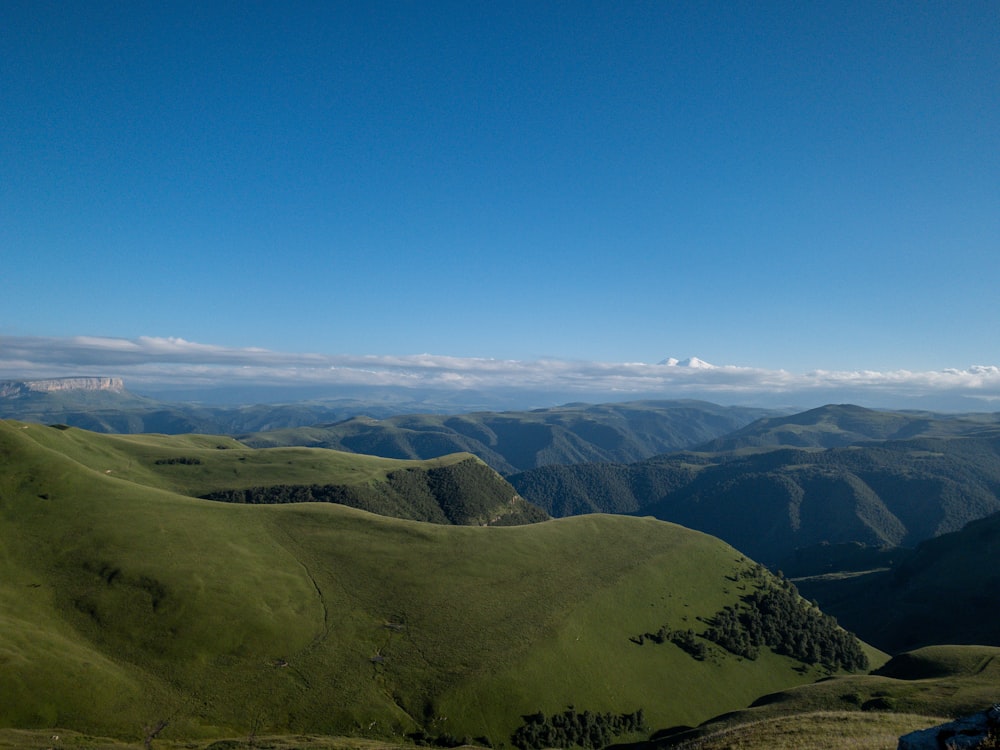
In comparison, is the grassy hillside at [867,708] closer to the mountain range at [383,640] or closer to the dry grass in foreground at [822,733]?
the dry grass in foreground at [822,733]

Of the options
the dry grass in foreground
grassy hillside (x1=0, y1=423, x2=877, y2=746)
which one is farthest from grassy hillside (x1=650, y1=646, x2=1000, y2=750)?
grassy hillside (x1=0, y1=423, x2=877, y2=746)

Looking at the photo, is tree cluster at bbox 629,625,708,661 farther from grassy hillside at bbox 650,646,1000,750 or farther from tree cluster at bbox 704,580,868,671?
grassy hillside at bbox 650,646,1000,750

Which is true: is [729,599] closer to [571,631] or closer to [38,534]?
[571,631]

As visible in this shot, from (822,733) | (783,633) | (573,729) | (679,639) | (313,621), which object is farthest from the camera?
(783,633)

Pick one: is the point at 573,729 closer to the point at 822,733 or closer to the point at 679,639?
the point at 679,639

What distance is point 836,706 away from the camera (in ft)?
259

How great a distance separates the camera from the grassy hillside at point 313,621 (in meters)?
80.1

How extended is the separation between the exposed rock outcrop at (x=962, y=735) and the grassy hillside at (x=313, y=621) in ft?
253

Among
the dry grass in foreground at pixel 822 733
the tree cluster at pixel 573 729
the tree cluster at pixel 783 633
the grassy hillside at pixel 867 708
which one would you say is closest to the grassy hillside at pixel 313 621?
the tree cluster at pixel 573 729

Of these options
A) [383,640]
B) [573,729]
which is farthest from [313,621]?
[573,729]

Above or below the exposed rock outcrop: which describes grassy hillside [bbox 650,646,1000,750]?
below

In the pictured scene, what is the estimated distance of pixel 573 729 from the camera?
9600cm

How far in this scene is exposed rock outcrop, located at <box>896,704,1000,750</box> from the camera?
76.8 feet

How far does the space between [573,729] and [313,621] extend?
176 feet
